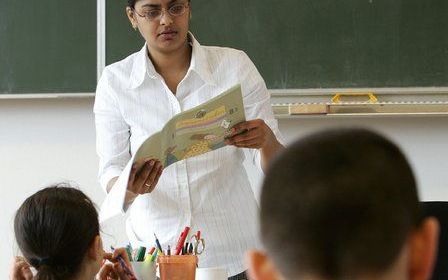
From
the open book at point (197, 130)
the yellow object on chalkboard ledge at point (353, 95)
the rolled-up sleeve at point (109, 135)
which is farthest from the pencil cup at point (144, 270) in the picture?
the yellow object on chalkboard ledge at point (353, 95)

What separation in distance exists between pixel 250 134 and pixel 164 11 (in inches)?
19.7

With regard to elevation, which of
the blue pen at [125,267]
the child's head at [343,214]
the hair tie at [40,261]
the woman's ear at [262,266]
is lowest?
the blue pen at [125,267]

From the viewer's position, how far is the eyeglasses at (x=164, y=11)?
255 cm

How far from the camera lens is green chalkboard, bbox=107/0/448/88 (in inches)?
143

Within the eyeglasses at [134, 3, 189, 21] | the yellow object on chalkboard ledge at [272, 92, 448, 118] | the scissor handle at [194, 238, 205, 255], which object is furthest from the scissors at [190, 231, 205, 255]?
the yellow object on chalkboard ledge at [272, 92, 448, 118]

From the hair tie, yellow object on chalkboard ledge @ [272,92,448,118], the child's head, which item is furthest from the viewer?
yellow object on chalkboard ledge @ [272,92,448,118]

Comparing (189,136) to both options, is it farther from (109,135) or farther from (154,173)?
(109,135)

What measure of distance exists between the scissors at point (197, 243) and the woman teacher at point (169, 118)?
4cm

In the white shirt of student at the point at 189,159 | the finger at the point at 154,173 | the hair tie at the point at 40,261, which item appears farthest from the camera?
the white shirt of student at the point at 189,159

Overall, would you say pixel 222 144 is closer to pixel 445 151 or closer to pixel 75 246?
pixel 75 246

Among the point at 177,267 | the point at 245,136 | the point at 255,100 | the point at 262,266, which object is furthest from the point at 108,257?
the point at 262,266

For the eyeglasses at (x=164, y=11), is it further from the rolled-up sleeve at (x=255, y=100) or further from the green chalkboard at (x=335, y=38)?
the green chalkboard at (x=335, y=38)

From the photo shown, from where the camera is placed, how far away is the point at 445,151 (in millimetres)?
3668

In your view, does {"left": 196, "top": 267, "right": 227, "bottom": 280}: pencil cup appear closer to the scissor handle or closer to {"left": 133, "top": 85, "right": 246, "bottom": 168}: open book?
the scissor handle
